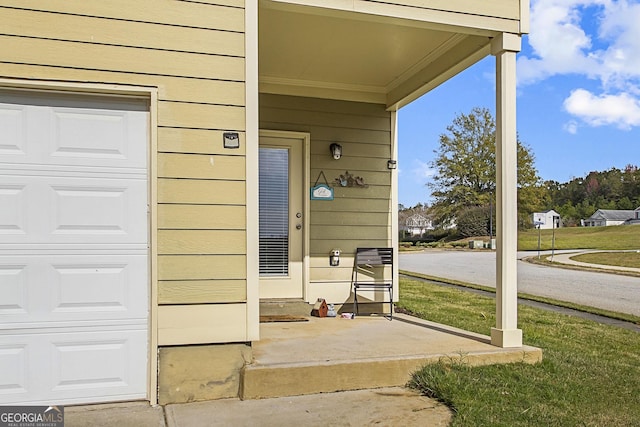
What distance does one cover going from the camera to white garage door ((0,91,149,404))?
9.51 feet

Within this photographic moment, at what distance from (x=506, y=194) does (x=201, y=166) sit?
7.18 ft

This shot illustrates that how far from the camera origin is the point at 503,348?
12.3 ft

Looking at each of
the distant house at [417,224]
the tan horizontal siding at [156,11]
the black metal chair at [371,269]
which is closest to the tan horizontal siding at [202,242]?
the tan horizontal siding at [156,11]

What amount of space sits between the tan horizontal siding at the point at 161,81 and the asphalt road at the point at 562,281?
741cm

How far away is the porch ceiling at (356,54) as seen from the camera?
158 inches

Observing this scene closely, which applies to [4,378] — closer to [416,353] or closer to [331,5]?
[416,353]

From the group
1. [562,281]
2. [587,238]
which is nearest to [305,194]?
[562,281]

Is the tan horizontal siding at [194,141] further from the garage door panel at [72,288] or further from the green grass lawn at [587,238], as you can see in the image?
the green grass lawn at [587,238]

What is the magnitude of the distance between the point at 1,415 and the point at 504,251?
10.9 ft

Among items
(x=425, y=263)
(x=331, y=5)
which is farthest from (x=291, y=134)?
(x=425, y=263)

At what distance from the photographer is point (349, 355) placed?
3.50 m

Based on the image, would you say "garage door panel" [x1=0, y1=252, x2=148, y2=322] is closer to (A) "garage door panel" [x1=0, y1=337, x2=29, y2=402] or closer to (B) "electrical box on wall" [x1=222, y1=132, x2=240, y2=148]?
(A) "garage door panel" [x1=0, y1=337, x2=29, y2=402]

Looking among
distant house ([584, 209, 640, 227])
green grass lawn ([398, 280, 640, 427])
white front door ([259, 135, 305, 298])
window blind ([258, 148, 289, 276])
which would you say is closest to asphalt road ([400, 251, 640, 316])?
green grass lawn ([398, 280, 640, 427])

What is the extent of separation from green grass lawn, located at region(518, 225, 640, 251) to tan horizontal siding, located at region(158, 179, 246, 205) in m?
27.5
